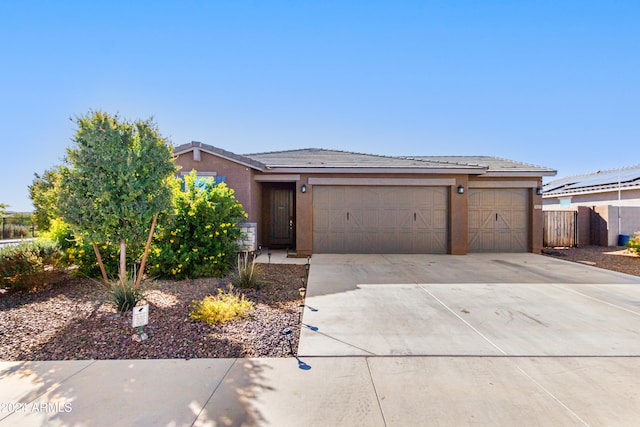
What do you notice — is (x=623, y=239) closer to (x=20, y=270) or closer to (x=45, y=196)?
(x=45, y=196)

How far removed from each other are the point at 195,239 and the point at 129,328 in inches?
114

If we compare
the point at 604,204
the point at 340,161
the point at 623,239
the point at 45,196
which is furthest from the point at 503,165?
the point at 45,196

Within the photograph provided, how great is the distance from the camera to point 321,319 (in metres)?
4.45

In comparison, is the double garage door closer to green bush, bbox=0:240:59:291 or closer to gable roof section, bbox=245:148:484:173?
gable roof section, bbox=245:148:484:173

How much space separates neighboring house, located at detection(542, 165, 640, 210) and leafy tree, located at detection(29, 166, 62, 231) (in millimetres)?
21003

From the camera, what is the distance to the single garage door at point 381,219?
1088cm

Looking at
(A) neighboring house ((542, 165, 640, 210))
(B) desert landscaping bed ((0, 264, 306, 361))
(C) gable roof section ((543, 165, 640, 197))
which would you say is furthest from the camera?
(C) gable roof section ((543, 165, 640, 197))

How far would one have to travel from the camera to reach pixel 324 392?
2.65 m

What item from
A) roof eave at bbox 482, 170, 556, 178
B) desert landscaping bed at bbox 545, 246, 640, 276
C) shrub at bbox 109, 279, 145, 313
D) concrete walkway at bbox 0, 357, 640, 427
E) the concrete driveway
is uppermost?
roof eave at bbox 482, 170, 556, 178

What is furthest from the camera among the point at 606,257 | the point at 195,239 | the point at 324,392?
the point at 606,257

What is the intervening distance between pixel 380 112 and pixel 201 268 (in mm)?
11523

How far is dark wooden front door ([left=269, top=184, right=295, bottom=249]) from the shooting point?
489 inches

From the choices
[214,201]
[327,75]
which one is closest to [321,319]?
[214,201]

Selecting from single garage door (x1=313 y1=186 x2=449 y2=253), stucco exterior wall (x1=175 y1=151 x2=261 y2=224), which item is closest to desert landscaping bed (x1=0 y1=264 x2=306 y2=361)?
stucco exterior wall (x1=175 y1=151 x2=261 y2=224)
